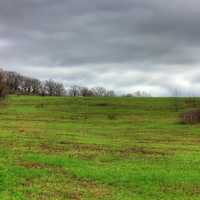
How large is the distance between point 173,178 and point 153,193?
3.37 metres

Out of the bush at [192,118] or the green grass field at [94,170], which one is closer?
the green grass field at [94,170]

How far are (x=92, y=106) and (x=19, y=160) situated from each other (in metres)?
71.5

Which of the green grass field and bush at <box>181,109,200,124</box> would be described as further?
bush at <box>181,109,200,124</box>

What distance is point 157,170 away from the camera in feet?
72.5

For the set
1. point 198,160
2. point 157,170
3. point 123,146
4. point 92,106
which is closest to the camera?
point 157,170

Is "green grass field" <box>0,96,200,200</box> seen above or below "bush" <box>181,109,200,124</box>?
below

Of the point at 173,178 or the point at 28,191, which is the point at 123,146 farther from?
the point at 28,191

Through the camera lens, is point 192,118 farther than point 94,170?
Yes

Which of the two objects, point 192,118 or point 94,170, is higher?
point 192,118

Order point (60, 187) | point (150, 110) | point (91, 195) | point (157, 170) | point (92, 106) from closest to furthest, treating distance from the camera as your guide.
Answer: point (91, 195) < point (60, 187) < point (157, 170) < point (150, 110) < point (92, 106)

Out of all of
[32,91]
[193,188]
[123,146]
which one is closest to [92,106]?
[123,146]

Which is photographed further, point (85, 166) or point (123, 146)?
point (123, 146)

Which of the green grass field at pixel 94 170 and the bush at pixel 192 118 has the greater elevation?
the bush at pixel 192 118

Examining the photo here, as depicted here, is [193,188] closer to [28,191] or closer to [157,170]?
[157,170]
